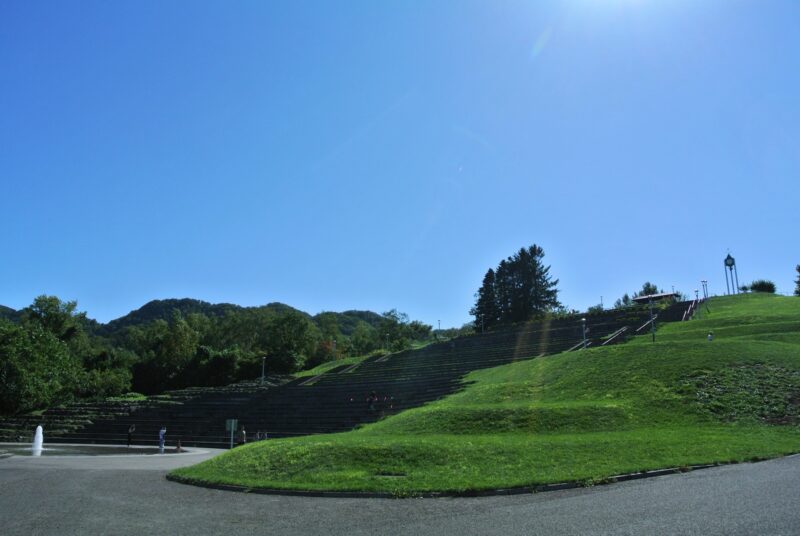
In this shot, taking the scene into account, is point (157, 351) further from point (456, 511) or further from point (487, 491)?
point (456, 511)

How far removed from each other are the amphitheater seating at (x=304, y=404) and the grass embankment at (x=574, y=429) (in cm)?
641

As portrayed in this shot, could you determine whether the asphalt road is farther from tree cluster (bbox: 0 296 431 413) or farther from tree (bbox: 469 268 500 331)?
tree (bbox: 469 268 500 331)

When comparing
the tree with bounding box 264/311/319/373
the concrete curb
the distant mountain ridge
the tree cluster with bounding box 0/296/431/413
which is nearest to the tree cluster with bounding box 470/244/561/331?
the tree cluster with bounding box 0/296/431/413

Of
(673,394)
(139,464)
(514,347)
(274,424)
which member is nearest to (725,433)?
(673,394)

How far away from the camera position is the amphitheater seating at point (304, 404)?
3325 centimetres

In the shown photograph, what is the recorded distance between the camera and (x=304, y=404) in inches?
1479

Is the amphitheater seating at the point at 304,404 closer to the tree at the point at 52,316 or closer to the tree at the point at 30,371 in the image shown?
the tree at the point at 30,371

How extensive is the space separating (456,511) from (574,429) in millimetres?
9868

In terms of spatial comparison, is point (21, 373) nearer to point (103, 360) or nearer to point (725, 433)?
point (103, 360)

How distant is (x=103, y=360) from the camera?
75750mm

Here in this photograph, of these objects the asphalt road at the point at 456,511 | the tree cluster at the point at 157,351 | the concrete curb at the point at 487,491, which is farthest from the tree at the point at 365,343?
the asphalt road at the point at 456,511

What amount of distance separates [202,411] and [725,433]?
3427 centimetres

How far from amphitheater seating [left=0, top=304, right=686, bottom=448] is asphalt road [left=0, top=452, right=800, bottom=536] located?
18.3 metres

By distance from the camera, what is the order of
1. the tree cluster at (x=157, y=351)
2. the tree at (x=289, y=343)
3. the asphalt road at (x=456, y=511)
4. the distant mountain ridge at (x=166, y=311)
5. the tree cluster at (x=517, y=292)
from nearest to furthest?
the asphalt road at (x=456, y=511) → the tree cluster at (x=157, y=351) → the tree at (x=289, y=343) → the tree cluster at (x=517, y=292) → the distant mountain ridge at (x=166, y=311)
